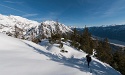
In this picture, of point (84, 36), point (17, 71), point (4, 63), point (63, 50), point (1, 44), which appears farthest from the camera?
point (84, 36)

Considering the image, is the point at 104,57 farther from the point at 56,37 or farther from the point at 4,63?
the point at 4,63

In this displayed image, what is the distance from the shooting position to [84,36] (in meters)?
80.4

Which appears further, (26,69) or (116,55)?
(116,55)

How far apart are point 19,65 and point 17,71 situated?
6.04 feet

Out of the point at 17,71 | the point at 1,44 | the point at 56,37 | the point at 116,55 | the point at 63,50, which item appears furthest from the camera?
the point at 116,55

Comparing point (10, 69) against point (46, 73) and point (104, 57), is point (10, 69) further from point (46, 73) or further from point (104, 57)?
point (104, 57)

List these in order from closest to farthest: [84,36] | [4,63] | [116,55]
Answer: [4,63], [116,55], [84,36]

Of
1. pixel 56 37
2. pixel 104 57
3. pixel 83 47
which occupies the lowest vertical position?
pixel 104 57

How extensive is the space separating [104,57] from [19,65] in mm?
58375

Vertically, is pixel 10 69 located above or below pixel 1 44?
below

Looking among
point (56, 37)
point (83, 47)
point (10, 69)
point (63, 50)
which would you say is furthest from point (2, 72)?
point (83, 47)

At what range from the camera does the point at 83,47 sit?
230 ft

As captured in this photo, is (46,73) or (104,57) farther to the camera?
(104,57)

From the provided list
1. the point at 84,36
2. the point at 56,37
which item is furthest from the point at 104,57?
the point at 56,37
